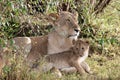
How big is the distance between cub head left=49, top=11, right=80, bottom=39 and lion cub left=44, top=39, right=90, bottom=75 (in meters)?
0.19

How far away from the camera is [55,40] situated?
7.72 m

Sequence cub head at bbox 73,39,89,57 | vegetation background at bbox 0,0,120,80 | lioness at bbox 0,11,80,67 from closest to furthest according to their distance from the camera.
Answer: vegetation background at bbox 0,0,120,80
cub head at bbox 73,39,89,57
lioness at bbox 0,11,80,67

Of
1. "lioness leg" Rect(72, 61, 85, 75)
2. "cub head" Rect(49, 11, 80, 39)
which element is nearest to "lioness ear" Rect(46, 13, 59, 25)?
"cub head" Rect(49, 11, 80, 39)

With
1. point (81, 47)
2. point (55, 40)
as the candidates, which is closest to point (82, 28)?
point (55, 40)

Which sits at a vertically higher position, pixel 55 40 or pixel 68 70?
pixel 55 40

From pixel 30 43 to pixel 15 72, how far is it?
1.59 metres

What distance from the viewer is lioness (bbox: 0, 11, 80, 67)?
7.41m

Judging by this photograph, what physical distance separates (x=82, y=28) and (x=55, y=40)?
2.12 m

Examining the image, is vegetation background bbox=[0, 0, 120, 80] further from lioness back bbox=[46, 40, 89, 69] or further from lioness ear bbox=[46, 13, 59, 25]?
lioness back bbox=[46, 40, 89, 69]

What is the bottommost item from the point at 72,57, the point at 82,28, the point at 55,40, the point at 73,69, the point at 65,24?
the point at 82,28

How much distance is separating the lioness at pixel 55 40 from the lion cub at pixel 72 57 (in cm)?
22

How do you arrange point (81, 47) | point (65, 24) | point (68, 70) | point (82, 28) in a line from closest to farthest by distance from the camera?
point (81, 47) < point (65, 24) < point (68, 70) < point (82, 28)

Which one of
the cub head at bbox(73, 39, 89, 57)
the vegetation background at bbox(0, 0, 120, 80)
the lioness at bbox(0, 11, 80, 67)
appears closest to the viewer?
the vegetation background at bbox(0, 0, 120, 80)

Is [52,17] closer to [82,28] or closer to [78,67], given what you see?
[78,67]
